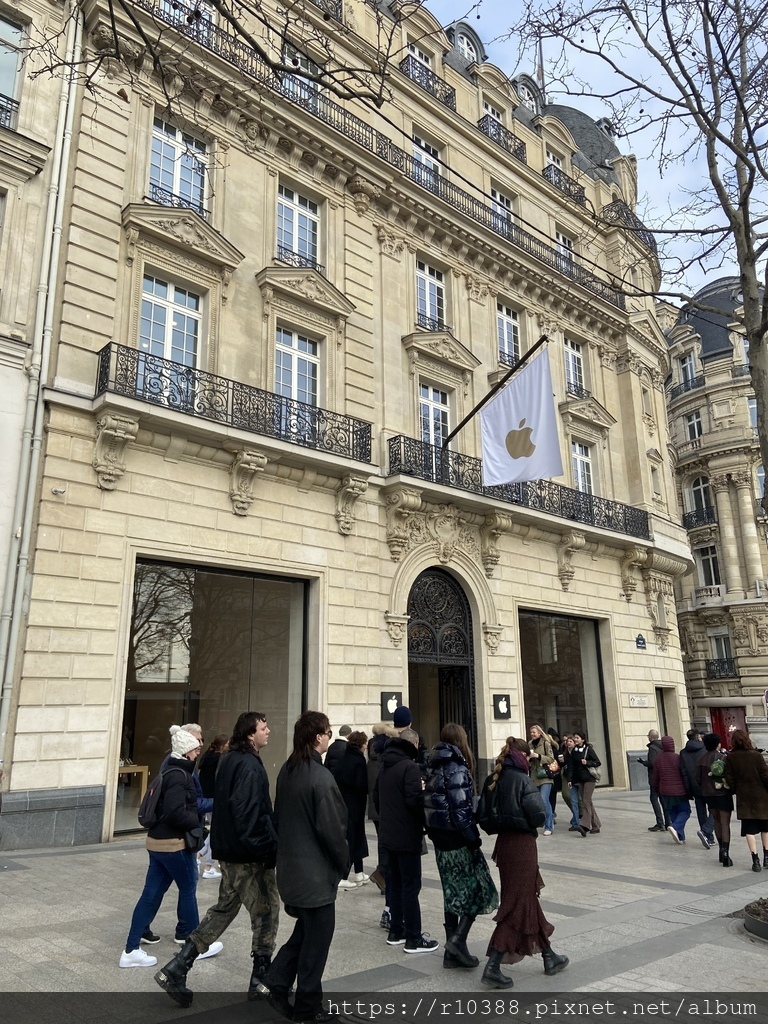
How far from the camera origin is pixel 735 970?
532cm

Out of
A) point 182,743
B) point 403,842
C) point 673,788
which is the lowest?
point 673,788

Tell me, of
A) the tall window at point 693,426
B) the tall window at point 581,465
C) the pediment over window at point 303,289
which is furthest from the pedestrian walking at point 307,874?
the tall window at point 693,426

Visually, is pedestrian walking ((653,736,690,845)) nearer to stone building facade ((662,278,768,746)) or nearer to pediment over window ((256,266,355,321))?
pediment over window ((256,266,355,321))

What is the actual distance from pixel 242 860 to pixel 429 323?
52.3ft

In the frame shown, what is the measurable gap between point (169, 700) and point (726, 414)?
130 feet

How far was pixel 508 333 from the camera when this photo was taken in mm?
21406

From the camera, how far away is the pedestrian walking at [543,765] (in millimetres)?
12211

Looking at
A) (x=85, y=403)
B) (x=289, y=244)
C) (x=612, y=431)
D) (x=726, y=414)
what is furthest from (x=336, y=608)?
(x=726, y=414)

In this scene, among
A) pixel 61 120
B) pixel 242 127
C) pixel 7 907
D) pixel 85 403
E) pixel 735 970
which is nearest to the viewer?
pixel 735 970

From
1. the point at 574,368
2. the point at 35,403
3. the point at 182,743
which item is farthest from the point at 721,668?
the point at 182,743

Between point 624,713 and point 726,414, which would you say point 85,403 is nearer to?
point 624,713

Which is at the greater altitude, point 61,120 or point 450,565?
point 61,120

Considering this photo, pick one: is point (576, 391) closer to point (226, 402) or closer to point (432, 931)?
point (226, 402)

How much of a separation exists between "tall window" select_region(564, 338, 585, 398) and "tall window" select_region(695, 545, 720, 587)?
23.6 meters
